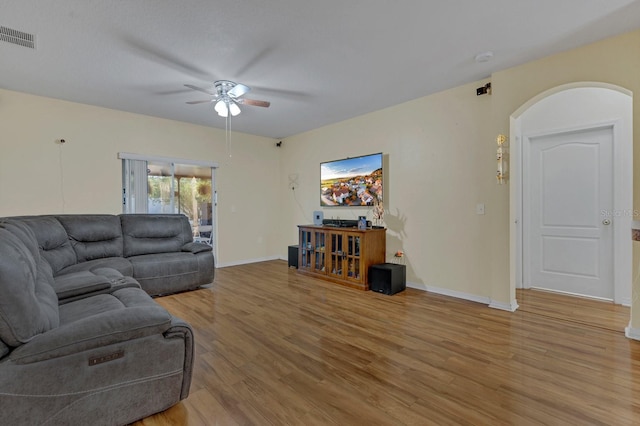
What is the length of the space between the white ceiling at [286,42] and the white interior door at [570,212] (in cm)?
146

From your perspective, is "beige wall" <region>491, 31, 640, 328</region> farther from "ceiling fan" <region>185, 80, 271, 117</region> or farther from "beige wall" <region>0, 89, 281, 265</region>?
"beige wall" <region>0, 89, 281, 265</region>

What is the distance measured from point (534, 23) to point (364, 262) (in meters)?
3.04

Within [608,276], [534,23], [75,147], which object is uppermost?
[534,23]

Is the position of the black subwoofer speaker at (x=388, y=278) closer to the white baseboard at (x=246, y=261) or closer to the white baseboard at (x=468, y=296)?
the white baseboard at (x=468, y=296)

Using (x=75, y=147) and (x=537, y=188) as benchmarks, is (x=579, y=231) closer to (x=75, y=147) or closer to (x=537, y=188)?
(x=537, y=188)

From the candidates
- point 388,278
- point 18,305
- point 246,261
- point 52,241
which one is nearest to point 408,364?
point 388,278

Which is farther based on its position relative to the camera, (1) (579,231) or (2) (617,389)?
(1) (579,231)

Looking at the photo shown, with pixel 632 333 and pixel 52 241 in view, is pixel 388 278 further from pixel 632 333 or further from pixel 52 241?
pixel 52 241

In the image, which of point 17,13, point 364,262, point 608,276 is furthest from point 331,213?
point 17,13

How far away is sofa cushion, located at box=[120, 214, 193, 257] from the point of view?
165 inches

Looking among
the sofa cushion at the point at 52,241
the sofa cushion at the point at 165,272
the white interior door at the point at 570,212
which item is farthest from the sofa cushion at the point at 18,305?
the white interior door at the point at 570,212

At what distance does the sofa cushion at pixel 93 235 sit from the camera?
12.1ft

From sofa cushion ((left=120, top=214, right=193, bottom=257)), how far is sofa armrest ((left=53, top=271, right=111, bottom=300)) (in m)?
1.70

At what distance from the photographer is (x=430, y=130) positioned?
13.2 feet
